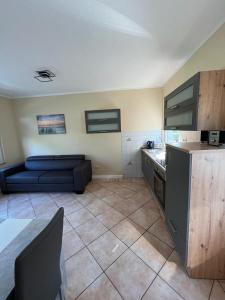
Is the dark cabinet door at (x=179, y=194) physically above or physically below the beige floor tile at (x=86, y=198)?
above

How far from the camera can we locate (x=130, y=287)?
4.34 ft

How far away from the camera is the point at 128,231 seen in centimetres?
202

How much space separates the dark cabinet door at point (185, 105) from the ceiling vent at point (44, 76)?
2088 millimetres

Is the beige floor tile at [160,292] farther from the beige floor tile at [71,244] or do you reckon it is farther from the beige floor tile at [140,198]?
the beige floor tile at [140,198]

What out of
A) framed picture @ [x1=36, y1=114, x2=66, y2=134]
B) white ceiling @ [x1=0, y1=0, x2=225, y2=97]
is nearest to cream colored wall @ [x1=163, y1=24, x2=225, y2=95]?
white ceiling @ [x1=0, y1=0, x2=225, y2=97]

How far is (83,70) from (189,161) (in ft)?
7.37

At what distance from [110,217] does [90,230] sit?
0.40 m

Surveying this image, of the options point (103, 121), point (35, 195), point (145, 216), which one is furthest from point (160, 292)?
point (103, 121)

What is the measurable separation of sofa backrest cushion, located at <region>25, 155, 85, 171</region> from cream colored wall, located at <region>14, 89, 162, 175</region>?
227 mm

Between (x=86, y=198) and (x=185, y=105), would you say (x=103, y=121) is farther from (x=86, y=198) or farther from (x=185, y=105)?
(x=185, y=105)

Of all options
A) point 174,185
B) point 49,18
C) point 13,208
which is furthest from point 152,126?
point 13,208

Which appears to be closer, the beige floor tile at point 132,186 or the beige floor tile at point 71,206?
the beige floor tile at point 71,206

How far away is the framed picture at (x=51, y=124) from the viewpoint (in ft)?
12.9

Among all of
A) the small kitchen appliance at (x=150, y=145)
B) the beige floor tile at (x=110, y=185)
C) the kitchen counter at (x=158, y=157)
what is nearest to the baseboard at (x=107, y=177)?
the beige floor tile at (x=110, y=185)
